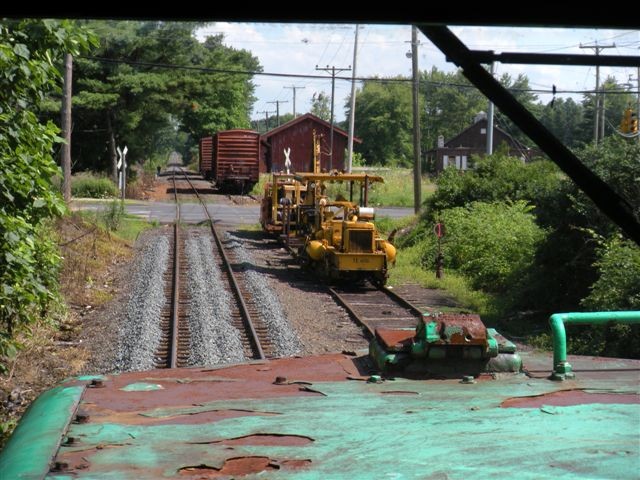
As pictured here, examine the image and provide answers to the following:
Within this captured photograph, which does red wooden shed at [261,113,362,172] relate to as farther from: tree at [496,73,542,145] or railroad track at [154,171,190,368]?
railroad track at [154,171,190,368]

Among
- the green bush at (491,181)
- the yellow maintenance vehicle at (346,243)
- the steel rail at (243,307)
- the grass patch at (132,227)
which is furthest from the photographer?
the grass patch at (132,227)

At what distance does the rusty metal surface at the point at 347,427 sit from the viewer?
2912 millimetres

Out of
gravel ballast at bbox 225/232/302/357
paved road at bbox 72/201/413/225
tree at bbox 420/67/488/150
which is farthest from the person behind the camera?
tree at bbox 420/67/488/150

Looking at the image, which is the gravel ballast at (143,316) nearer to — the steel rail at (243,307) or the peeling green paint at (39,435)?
the steel rail at (243,307)

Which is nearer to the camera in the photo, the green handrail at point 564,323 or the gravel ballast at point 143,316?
the green handrail at point 564,323

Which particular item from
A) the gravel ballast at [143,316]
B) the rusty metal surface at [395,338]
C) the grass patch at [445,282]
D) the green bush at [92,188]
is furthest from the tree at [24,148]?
the green bush at [92,188]

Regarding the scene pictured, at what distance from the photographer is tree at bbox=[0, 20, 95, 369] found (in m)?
7.14

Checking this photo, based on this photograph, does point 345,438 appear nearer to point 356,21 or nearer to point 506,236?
point 356,21

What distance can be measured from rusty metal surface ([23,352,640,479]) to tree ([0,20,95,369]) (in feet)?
12.0

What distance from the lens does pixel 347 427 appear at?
338 cm

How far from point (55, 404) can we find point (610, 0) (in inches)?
116

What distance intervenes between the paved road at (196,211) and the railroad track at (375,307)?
49.6ft

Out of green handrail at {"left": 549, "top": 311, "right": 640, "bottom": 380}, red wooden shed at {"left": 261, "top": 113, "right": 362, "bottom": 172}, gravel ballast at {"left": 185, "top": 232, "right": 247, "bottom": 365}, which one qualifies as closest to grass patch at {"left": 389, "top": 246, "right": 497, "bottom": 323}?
gravel ballast at {"left": 185, "top": 232, "right": 247, "bottom": 365}

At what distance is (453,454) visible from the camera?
9.91 feet
